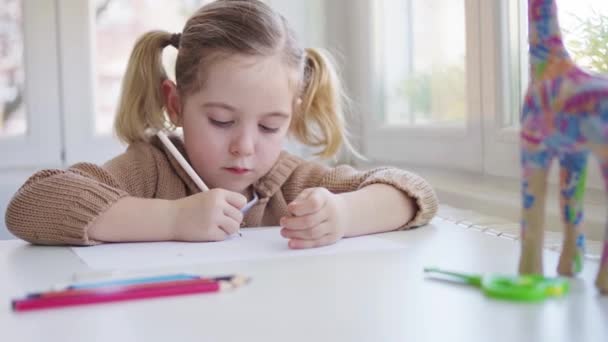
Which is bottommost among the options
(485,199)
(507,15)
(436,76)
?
(485,199)

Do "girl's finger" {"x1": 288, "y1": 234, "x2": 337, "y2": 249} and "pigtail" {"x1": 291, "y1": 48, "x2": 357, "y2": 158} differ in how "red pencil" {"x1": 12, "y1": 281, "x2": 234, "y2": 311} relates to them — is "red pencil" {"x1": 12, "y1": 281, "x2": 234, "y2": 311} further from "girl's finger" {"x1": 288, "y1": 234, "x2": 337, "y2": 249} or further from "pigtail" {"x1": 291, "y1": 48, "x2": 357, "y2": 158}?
"pigtail" {"x1": 291, "y1": 48, "x2": 357, "y2": 158}

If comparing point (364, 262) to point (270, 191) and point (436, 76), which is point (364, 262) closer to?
point (270, 191)

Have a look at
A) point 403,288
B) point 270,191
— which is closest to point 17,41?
point 270,191

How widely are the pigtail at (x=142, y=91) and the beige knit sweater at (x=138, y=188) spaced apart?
38 millimetres

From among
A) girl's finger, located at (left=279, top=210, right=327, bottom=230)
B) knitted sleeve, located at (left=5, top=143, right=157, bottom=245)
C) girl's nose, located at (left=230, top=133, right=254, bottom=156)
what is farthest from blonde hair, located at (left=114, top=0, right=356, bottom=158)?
girl's finger, located at (left=279, top=210, right=327, bottom=230)

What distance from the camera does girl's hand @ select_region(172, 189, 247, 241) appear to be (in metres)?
0.86

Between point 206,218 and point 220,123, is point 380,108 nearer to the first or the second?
point 220,123

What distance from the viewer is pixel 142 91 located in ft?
3.93

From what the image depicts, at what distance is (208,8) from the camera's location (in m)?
1.14

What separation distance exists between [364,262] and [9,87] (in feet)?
4.46

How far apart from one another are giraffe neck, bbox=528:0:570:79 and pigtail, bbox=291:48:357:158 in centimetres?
71

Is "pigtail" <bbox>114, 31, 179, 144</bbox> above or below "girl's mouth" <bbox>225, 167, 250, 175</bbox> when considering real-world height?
above

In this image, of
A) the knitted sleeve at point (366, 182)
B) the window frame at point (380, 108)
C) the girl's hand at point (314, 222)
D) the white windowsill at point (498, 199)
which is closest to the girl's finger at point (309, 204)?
the girl's hand at point (314, 222)

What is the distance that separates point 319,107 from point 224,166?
0.79ft
